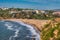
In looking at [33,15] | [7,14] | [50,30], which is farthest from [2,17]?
[50,30]

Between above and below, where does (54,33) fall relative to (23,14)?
above

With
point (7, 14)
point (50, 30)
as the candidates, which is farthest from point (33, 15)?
point (50, 30)

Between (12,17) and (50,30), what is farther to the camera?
(12,17)

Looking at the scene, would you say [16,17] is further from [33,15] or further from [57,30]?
[57,30]

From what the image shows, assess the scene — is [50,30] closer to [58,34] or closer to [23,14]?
[58,34]

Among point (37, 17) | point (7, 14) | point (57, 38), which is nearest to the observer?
point (57, 38)

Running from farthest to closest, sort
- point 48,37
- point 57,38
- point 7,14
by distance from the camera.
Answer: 1. point 7,14
2. point 48,37
3. point 57,38

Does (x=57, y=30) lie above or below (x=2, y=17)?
above

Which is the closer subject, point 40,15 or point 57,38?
point 57,38

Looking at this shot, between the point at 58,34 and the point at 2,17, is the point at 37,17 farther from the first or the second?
the point at 58,34
